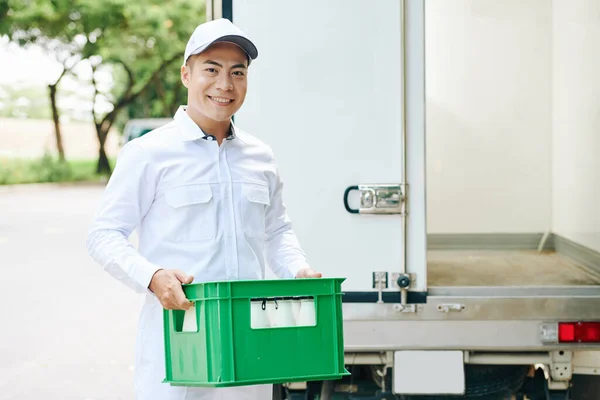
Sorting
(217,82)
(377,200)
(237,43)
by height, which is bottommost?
(377,200)

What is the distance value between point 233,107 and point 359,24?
54.7 inches

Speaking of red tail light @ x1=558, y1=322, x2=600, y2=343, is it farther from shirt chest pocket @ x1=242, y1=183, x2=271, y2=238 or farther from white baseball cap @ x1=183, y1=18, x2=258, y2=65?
white baseball cap @ x1=183, y1=18, x2=258, y2=65

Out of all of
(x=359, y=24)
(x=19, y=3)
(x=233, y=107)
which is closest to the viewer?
(x=233, y=107)

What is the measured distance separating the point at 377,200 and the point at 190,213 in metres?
1.50

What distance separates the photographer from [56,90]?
3650 cm

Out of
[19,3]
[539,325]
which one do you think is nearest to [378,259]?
[539,325]

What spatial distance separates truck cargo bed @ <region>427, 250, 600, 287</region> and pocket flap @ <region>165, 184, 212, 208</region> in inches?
99.4

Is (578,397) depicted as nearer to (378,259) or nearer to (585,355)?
(585,355)

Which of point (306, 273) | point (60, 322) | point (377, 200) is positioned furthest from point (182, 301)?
point (60, 322)

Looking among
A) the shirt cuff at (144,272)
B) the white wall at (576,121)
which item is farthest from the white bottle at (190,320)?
the white wall at (576,121)

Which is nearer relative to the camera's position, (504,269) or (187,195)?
(187,195)

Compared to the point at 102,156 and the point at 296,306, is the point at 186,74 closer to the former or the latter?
the point at 296,306

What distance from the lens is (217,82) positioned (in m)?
3.15

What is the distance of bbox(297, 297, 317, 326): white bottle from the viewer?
2.89 meters
